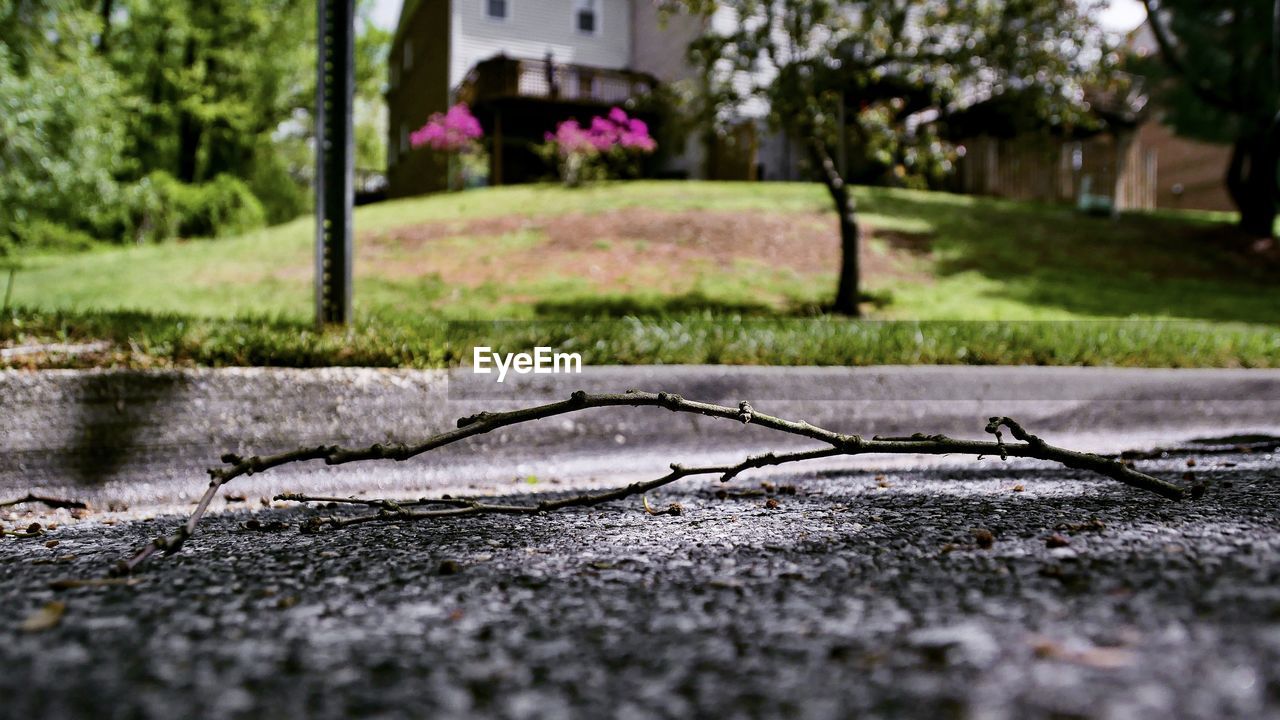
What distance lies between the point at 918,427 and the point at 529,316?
455 cm

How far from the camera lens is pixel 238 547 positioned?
2041 millimetres

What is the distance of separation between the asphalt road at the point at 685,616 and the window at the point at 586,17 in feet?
66.6

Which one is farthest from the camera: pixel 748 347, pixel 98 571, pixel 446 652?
pixel 748 347

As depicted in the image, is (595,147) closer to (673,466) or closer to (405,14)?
(405,14)

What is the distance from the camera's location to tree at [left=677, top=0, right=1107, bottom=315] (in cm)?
776

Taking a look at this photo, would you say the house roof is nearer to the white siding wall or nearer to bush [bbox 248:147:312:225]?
the white siding wall

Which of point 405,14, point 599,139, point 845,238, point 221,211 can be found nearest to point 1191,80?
point 845,238

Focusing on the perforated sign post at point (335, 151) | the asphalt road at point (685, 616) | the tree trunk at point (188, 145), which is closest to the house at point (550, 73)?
the tree trunk at point (188, 145)

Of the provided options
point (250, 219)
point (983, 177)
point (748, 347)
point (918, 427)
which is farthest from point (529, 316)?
point (983, 177)

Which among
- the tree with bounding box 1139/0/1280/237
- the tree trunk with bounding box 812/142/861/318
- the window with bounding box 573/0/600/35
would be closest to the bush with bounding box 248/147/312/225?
the window with bounding box 573/0/600/35

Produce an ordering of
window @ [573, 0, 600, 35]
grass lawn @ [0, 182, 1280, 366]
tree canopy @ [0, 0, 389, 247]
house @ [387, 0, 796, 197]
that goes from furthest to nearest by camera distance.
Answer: window @ [573, 0, 600, 35], house @ [387, 0, 796, 197], tree canopy @ [0, 0, 389, 247], grass lawn @ [0, 182, 1280, 366]

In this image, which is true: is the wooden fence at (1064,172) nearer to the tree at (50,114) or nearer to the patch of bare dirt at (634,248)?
the patch of bare dirt at (634,248)

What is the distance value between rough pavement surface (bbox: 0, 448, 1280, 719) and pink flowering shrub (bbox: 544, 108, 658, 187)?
1386 centimetres

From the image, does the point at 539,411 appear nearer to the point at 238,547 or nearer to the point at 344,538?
the point at 344,538
